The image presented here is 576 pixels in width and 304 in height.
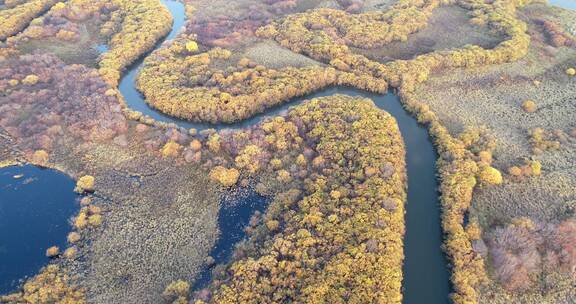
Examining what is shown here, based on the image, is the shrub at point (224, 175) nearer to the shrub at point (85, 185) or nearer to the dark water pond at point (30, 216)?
the shrub at point (85, 185)

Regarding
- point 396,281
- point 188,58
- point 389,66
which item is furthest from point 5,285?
point 389,66

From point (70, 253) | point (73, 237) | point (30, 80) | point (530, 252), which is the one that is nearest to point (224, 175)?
point (73, 237)

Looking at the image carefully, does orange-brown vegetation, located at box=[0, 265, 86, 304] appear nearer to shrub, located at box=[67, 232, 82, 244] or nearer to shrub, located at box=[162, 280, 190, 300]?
shrub, located at box=[67, 232, 82, 244]

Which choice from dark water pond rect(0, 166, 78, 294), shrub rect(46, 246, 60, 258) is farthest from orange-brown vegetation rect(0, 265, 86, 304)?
shrub rect(46, 246, 60, 258)

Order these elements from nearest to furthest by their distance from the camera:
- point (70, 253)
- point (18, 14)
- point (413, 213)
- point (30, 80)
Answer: point (70, 253) → point (413, 213) → point (30, 80) → point (18, 14)

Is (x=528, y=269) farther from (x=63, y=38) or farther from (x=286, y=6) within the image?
(x=63, y=38)

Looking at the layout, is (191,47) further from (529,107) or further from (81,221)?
(529,107)
